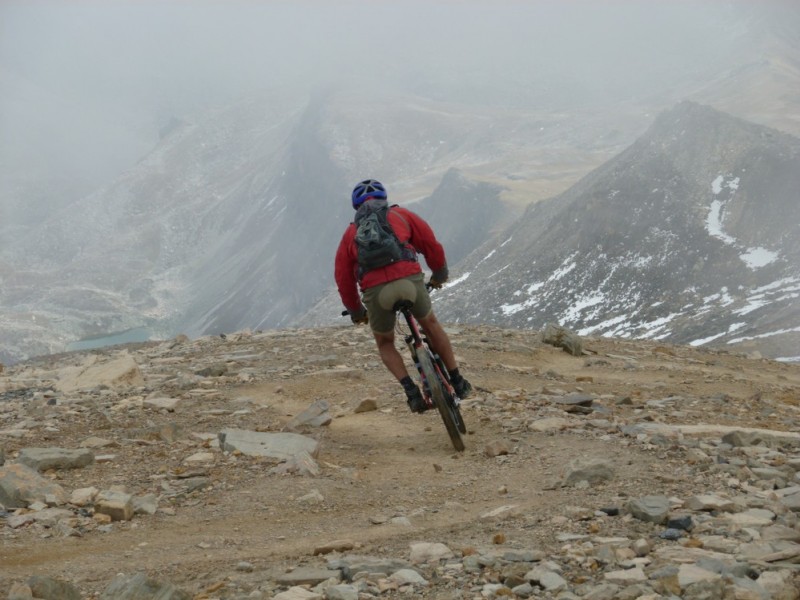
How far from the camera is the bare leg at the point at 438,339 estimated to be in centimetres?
917

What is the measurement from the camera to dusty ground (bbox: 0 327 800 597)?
5859 millimetres

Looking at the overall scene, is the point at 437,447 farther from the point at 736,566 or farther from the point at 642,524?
the point at 736,566

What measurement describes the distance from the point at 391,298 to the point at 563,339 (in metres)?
8.74

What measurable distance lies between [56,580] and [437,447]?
5009mm

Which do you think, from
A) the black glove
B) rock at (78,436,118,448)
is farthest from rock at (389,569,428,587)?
rock at (78,436,118,448)

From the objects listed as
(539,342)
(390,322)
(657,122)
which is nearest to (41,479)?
(390,322)

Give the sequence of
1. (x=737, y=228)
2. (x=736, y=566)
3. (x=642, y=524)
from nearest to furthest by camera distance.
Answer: (x=736, y=566) < (x=642, y=524) < (x=737, y=228)

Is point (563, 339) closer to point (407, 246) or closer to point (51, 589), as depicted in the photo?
point (407, 246)

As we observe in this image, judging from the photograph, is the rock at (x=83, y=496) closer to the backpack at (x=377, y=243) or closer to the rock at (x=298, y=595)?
the rock at (x=298, y=595)

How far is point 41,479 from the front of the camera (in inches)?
287

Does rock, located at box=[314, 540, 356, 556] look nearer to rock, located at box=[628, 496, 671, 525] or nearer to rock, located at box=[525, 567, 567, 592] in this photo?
rock, located at box=[525, 567, 567, 592]

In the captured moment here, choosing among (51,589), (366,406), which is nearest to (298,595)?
(51,589)

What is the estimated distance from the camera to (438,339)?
30.4ft

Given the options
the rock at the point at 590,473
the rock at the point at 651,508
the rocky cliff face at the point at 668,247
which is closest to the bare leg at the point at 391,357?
the rock at the point at 590,473
